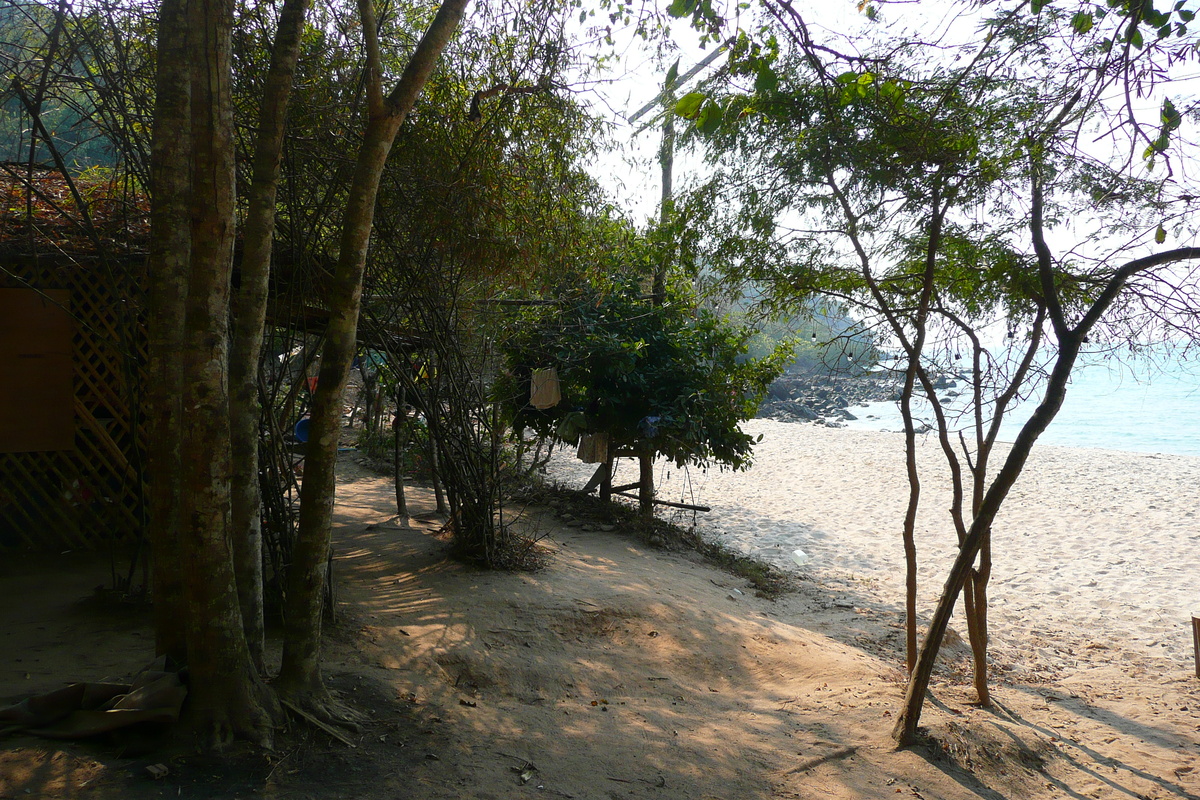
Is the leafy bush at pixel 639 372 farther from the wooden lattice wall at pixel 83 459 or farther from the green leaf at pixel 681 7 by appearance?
the green leaf at pixel 681 7

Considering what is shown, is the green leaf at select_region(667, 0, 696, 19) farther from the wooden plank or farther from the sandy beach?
the wooden plank

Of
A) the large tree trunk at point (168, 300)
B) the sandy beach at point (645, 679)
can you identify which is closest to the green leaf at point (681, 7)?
the large tree trunk at point (168, 300)

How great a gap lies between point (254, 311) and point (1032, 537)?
11518 millimetres

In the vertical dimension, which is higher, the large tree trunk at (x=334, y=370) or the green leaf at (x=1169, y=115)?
the green leaf at (x=1169, y=115)

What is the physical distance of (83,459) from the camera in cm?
602

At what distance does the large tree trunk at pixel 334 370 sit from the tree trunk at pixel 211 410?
393 millimetres

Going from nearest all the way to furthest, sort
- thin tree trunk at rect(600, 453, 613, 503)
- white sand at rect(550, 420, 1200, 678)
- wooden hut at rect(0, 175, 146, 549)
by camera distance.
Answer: wooden hut at rect(0, 175, 146, 549) → white sand at rect(550, 420, 1200, 678) → thin tree trunk at rect(600, 453, 613, 503)

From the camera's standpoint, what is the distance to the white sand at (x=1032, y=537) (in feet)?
23.7

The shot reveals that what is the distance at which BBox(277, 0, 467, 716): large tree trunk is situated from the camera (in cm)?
300

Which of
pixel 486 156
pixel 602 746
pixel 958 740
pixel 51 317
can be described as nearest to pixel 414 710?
pixel 602 746

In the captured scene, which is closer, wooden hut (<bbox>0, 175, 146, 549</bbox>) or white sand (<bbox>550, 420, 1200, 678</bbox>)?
wooden hut (<bbox>0, 175, 146, 549</bbox>)

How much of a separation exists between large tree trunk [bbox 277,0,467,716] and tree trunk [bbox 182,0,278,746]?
39 centimetres

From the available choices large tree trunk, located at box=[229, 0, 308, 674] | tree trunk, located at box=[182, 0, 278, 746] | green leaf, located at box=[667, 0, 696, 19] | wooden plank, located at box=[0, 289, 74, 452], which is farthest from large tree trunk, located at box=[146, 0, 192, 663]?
wooden plank, located at box=[0, 289, 74, 452]

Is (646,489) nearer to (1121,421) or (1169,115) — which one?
(1169,115)
